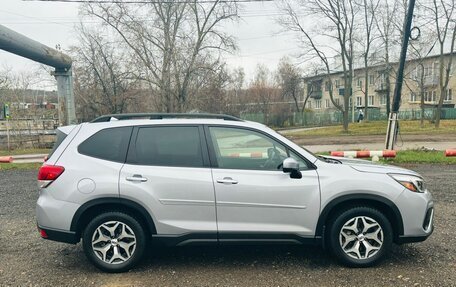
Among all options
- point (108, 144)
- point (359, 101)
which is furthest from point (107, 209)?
point (359, 101)

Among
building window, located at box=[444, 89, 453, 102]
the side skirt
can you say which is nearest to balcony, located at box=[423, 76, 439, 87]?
building window, located at box=[444, 89, 453, 102]

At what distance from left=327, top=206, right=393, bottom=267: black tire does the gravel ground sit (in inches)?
4.4

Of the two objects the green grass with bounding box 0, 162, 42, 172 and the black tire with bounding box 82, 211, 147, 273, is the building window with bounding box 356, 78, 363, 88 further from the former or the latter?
the black tire with bounding box 82, 211, 147, 273

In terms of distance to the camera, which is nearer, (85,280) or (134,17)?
(85,280)

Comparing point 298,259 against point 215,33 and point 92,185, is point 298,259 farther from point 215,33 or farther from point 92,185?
point 215,33

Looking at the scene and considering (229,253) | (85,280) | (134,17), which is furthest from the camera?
(134,17)

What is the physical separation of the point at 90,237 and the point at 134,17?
25542 mm

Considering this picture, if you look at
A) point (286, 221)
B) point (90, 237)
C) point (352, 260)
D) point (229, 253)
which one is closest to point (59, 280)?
point (90, 237)

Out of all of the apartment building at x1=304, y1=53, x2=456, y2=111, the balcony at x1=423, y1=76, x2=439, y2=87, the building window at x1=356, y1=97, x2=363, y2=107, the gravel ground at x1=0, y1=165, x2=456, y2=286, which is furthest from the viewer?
the building window at x1=356, y1=97, x2=363, y2=107

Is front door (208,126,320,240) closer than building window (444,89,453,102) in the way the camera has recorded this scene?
Yes

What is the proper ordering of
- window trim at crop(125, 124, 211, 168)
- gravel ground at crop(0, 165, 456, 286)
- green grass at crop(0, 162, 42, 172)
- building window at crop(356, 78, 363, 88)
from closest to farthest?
gravel ground at crop(0, 165, 456, 286) < window trim at crop(125, 124, 211, 168) < green grass at crop(0, 162, 42, 172) < building window at crop(356, 78, 363, 88)

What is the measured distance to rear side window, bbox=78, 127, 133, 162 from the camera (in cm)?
373

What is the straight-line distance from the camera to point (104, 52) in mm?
29906

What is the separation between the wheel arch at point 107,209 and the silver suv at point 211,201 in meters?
0.01
